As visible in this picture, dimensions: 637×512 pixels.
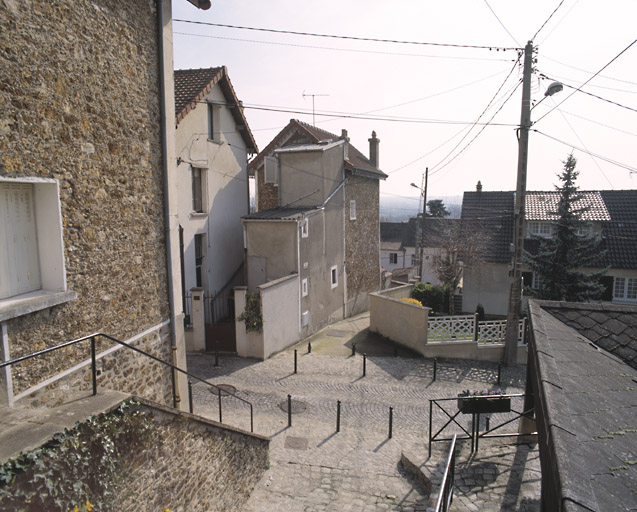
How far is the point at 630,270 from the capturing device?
2061 cm

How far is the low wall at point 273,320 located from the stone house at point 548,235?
11.5 meters

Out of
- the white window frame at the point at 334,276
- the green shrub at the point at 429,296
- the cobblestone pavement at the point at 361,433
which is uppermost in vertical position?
the white window frame at the point at 334,276

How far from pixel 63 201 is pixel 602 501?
5852mm

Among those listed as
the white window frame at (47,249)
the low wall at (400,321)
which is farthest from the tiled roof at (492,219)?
the white window frame at (47,249)

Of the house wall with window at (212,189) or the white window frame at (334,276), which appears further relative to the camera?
the white window frame at (334,276)

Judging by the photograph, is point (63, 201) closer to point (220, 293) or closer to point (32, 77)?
point (32, 77)

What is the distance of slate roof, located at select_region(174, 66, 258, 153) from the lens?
13797 millimetres

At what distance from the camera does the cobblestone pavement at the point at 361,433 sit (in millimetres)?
6586

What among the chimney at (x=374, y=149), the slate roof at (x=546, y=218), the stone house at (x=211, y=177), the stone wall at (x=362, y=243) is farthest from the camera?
the chimney at (x=374, y=149)

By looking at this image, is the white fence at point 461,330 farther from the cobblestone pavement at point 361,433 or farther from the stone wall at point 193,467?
the stone wall at point 193,467

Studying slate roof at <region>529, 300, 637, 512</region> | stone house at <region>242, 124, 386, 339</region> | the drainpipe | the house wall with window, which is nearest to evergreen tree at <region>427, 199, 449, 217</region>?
stone house at <region>242, 124, 386, 339</region>

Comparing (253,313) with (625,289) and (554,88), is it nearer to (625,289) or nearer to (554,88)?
(554,88)

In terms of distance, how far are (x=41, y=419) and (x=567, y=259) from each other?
2071 centimetres

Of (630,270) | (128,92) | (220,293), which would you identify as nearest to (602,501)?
(128,92)
